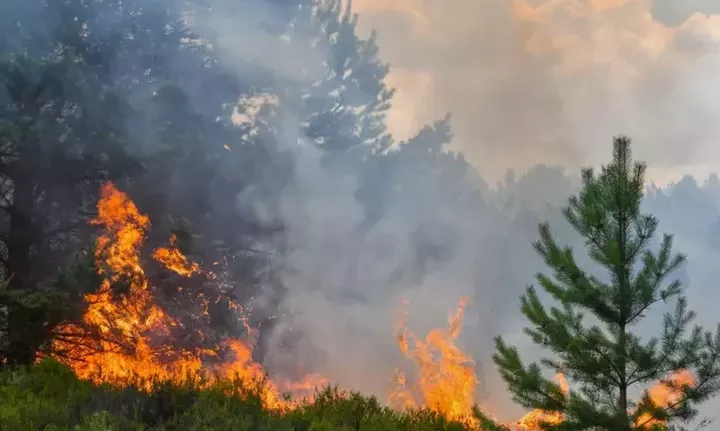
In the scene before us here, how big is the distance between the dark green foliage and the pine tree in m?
1.89

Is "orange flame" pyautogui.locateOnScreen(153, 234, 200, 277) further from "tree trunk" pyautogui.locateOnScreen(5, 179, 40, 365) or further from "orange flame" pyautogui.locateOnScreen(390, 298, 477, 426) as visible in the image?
"orange flame" pyautogui.locateOnScreen(390, 298, 477, 426)

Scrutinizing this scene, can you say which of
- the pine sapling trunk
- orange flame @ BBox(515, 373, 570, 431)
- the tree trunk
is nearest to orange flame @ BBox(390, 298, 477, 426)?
orange flame @ BBox(515, 373, 570, 431)

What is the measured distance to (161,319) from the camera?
47.6ft

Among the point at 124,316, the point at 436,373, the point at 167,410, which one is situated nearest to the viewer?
the point at 167,410

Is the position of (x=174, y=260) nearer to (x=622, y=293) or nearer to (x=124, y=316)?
(x=124, y=316)

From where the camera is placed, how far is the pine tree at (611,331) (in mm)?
7844

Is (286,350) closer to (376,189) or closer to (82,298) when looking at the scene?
(82,298)

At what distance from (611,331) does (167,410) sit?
5.61 meters

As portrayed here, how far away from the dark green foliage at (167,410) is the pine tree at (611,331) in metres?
1.89

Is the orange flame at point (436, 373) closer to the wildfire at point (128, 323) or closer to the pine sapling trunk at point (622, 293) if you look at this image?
the wildfire at point (128, 323)

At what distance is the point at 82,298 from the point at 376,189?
20334 millimetres

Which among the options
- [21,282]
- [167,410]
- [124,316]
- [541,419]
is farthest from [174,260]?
[541,419]

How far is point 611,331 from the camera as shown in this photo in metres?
8.22

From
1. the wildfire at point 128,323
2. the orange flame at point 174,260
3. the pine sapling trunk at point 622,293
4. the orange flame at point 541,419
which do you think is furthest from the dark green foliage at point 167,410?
the orange flame at point 174,260
